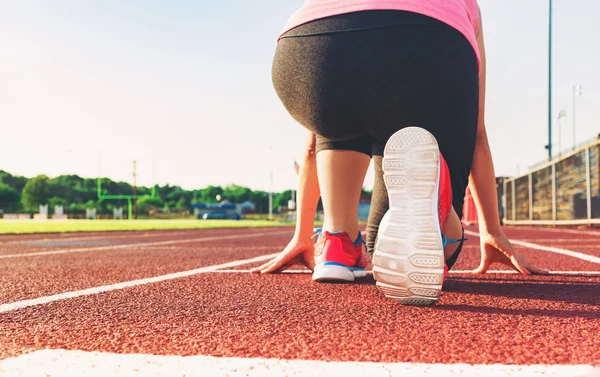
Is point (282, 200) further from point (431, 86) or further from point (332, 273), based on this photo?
point (431, 86)

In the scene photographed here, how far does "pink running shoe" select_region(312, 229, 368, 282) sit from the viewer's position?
248cm

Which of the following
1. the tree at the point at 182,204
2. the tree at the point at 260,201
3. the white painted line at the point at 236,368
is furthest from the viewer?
the tree at the point at 260,201

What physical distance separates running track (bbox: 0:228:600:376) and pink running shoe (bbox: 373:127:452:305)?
0.28 feet

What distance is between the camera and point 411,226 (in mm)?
1798

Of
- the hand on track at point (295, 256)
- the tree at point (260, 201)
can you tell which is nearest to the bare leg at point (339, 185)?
the hand on track at point (295, 256)

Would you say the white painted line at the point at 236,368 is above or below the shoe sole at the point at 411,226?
below

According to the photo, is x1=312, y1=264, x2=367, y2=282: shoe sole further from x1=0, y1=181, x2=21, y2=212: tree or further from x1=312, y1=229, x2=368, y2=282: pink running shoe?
x1=0, y1=181, x2=21, y2=212: tree

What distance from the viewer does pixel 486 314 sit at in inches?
68.5

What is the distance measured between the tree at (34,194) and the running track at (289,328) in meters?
92.3

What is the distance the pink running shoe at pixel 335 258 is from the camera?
2.48 m

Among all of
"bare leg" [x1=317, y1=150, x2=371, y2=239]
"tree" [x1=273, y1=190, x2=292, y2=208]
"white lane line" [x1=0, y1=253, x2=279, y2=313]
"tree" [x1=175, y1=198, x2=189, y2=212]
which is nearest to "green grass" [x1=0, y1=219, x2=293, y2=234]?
"white lane line" [x1=0, y1=253, x2=279, y2=313]

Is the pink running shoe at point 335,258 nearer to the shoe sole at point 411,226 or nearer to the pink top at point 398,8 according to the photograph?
the shoe sole at point 411,226

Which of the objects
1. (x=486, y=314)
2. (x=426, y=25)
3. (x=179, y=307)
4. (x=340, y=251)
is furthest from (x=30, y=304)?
(x=426, y=25)

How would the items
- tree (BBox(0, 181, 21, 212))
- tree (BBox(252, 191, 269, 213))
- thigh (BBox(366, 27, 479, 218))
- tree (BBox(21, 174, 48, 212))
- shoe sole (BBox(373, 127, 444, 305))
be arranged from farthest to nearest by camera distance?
tree (BBox(252, 191, 269, 213))
tree (BBox(0, 181, 21, 212))
tree (BBox(21, 174, 48, 212))
thigh (BBox(366, 27, 479, 218))
shoe sole (BBox(373, 127, 444, 305))
